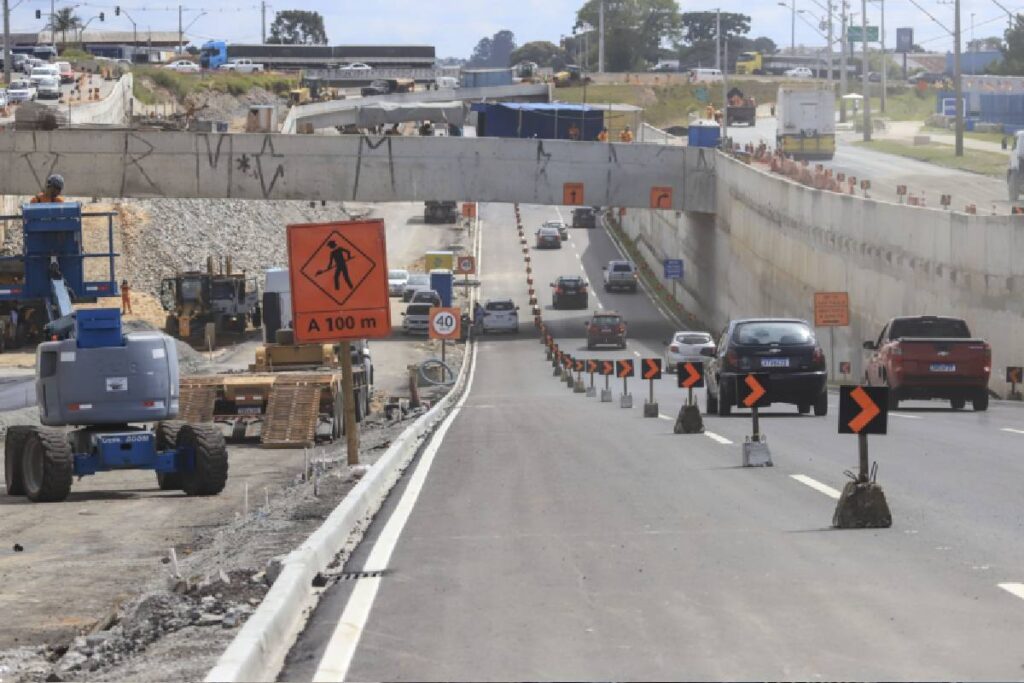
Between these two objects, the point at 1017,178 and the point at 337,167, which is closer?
the point at 1017,178

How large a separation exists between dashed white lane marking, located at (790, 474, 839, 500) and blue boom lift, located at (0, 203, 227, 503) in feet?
32.0

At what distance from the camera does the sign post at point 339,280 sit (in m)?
18.2

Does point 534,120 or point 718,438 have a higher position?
point 534,120

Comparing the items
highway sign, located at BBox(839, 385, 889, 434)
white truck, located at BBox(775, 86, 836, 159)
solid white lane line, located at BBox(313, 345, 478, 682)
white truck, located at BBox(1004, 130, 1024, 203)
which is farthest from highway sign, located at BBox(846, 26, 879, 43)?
highway sign, located at BBox(839, 385, 889, 434)

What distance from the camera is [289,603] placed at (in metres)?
9.70

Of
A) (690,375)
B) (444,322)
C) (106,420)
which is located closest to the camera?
(106,420)

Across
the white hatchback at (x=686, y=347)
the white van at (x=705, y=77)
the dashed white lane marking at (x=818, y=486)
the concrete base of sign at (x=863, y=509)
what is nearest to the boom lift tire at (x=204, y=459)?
the dashed white lane marking at (x=818, y=486)

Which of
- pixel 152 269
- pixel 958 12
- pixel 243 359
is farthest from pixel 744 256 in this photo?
pixel 152 269

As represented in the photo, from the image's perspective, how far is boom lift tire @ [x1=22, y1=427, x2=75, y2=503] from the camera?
77.4ft

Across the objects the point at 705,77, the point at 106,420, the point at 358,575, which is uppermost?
the point at 705,77

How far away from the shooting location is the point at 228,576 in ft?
39.6

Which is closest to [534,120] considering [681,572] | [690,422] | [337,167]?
[337,167]

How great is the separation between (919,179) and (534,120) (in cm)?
2352

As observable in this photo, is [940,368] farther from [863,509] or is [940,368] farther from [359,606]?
[359,606]
